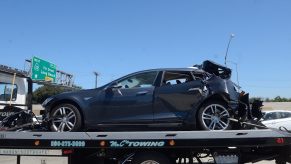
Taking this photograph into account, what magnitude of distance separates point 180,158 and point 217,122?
1067 mm

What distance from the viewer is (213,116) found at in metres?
8.61

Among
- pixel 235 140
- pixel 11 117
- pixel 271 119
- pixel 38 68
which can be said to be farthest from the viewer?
pixel 38 68

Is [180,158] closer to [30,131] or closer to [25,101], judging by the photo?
[30,131]

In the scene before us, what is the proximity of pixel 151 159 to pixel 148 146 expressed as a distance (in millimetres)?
275

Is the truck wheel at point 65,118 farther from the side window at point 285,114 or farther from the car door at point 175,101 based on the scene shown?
the side window at point 285,114

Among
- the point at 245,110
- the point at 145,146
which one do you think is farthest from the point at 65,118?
the point at 245,110

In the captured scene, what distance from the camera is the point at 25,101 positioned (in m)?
10.5

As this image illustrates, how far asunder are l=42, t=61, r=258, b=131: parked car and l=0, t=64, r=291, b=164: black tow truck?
31 centimetres

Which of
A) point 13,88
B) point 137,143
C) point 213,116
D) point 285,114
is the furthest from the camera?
point 285,114

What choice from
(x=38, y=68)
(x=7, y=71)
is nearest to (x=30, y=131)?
(x=7, y=71)

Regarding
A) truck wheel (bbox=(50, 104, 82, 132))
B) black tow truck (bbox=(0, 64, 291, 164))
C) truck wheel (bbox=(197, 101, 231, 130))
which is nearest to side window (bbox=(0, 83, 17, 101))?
black tow truck (bbox=(0, 64, 291, 164))

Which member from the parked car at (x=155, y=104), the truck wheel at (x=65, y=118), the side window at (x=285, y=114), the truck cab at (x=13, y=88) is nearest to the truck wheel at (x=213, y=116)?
the parked car at (x=155, y=104)

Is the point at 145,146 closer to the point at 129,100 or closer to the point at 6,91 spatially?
the point at 129,100

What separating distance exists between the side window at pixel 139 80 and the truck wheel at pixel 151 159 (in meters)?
1.34
